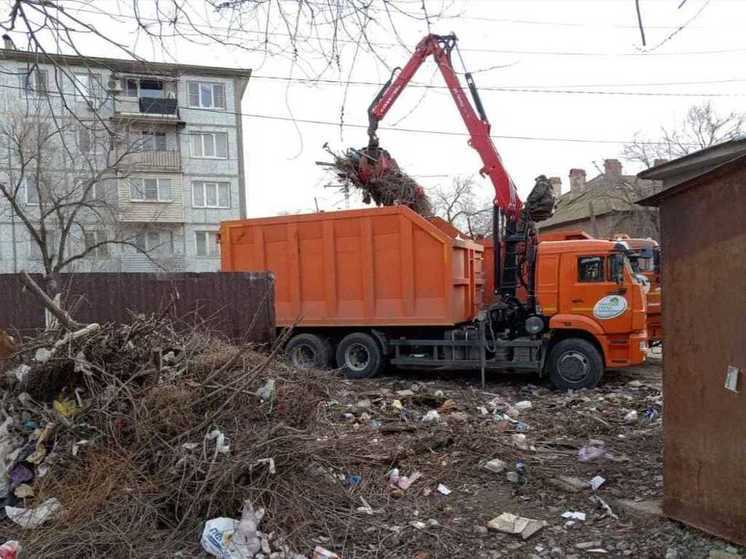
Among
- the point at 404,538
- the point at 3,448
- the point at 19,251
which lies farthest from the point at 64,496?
the point at 19,251

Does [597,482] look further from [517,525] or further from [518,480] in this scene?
[517,525]

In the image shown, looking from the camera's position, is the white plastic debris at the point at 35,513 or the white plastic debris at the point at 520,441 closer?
the white plastic debris at the point at 35,513

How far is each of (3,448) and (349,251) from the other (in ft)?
21.8

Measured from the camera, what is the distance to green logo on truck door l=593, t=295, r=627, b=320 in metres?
8.50

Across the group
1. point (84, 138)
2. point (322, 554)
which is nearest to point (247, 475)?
point (322, 554)

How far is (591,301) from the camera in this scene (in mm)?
8695

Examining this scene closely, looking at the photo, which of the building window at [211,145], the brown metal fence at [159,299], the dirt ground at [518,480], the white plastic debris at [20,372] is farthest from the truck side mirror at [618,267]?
the building window at [211,145]

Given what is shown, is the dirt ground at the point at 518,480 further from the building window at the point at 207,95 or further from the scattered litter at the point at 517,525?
the building window at the point at 207,95

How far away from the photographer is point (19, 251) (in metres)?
29.7

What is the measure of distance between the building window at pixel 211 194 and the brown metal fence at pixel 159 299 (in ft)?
83.1

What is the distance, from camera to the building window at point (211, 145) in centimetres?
3312

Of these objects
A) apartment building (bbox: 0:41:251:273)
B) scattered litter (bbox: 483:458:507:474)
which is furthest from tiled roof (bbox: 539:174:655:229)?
scattered litter (bbox: 483:458:507:474)

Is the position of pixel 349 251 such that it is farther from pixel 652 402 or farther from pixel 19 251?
pixel 19 251

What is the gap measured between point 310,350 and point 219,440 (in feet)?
22.0
